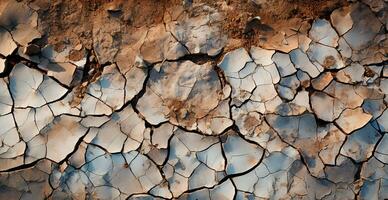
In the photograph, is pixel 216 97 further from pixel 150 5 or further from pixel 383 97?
pixel 383 97

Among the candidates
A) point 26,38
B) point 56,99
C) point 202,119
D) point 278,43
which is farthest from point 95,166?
point 278,43

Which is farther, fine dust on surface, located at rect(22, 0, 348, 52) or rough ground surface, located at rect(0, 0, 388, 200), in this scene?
fine dust on surface, located at rect(22, 0, 348, 52)

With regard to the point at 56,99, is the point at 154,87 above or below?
below

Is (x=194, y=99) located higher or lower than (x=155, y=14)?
lower

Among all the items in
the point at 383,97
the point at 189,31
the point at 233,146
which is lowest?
the point at 383,97

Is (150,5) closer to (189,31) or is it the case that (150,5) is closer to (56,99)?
(189,31)

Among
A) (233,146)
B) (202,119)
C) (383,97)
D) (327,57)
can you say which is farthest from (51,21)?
(383,97)

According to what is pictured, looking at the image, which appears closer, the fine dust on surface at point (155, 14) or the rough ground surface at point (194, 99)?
the rough ground surface at point (194, 99)

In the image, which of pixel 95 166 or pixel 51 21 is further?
pixel 51 21
